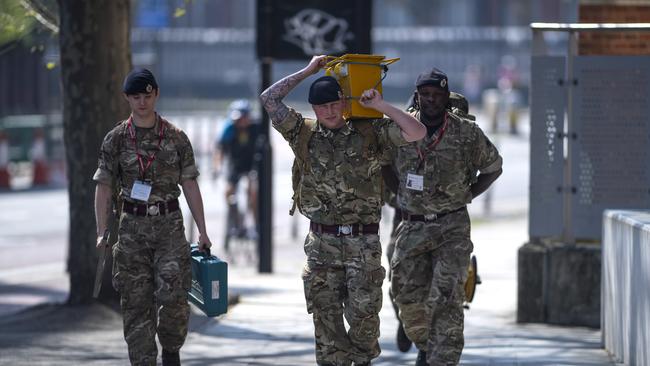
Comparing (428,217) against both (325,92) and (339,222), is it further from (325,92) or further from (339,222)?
(325,92)

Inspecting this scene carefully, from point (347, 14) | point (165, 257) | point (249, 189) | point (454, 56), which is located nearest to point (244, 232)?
point (249, 189)

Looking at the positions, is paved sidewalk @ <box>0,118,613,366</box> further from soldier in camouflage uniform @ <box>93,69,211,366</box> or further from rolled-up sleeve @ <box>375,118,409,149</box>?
rolled-up sleeve @ <box>375,118,409,149</box>

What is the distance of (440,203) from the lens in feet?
27.3

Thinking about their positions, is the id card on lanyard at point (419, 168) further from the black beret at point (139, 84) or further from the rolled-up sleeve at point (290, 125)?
the black beret at point (139, 84)

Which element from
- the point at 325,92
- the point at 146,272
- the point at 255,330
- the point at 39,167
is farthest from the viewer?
the point at 39,167

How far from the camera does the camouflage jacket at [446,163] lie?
829 centimetres

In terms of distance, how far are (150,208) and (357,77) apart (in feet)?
4.73

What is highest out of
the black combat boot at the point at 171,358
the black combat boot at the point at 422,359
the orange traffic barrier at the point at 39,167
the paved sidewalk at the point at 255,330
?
the black combat boot at the point at 171,358

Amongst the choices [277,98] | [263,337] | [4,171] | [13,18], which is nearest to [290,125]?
[277,98]

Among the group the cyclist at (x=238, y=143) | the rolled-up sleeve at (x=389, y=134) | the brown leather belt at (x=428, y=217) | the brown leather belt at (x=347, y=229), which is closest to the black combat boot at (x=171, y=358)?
the brown leather belt at (x=347, y=229)

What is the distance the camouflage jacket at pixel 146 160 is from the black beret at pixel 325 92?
3.35 feet

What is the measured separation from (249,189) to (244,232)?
1246 mm

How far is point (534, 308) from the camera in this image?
1127cm

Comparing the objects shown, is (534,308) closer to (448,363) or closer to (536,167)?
(536,167)
